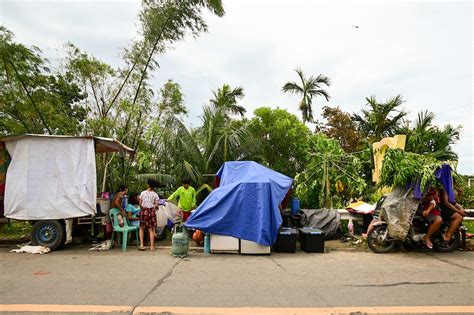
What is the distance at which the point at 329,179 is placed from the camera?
40.7ft

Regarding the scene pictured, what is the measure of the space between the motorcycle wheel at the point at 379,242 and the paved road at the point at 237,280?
251mm

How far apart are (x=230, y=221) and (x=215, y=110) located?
841cm

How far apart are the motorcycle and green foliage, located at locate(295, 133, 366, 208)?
3.51m

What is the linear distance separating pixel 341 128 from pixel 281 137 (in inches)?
306

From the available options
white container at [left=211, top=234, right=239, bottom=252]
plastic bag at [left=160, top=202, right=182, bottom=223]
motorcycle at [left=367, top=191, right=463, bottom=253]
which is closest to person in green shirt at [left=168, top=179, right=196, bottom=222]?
plastic bag at [left=160, top=202, right=182, bottom=223]

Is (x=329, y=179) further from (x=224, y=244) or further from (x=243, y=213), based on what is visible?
(x=224, y=244)

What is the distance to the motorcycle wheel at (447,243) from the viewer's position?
8.56 meters

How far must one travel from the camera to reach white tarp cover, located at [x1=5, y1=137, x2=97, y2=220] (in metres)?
8.48

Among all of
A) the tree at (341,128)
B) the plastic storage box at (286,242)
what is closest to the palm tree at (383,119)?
the tree at (341,128)

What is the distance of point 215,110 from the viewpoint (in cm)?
1589

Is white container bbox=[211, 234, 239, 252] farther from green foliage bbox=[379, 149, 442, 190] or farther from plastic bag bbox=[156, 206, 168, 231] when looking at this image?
green foliage bbox=[379, 149, 442, 190]

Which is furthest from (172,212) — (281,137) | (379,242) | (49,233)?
(281,137)

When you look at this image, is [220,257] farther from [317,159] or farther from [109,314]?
[317,159]

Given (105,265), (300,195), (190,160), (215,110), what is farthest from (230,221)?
(215,110)
